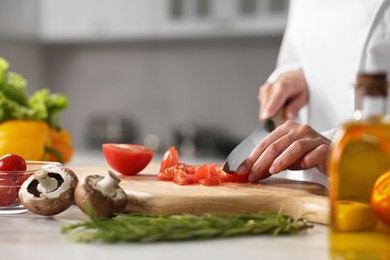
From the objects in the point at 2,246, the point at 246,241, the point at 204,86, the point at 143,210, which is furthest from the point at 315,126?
the point at 204,86

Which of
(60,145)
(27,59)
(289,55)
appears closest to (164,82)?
(27,59)

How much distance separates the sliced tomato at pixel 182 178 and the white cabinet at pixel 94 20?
9.24 feet

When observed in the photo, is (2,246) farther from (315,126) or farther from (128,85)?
(128,85)

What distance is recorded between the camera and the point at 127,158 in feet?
5.19

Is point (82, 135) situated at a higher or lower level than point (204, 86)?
lower

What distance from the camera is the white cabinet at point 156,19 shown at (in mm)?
3924

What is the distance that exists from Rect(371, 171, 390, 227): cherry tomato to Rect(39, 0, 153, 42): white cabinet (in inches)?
127

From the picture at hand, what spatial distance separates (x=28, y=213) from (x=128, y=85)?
338 centimetres

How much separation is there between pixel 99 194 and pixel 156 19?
3.07 m

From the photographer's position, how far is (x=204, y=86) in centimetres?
448

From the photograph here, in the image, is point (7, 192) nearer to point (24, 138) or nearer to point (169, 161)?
point (169, 161)

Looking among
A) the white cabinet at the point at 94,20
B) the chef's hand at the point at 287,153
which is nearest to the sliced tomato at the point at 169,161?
the chef's hand at the point at 287,153

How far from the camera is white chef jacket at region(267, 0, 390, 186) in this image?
6.29 feet

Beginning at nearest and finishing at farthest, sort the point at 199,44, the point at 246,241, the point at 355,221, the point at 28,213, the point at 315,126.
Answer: the point at 355,221 < the point at 246,241 < the point at 28,213 < the point at 315,126 < the point at 199,44
